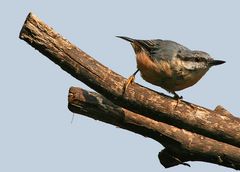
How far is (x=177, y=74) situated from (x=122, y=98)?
4.38ft

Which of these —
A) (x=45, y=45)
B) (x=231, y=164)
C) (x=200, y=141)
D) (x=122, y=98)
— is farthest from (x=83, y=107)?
(x=231, y=164)

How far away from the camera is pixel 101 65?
6035 millimetres

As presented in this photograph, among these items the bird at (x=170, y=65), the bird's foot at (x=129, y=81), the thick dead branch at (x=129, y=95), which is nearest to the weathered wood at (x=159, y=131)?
the thick dead branch at (x=129, y=95)

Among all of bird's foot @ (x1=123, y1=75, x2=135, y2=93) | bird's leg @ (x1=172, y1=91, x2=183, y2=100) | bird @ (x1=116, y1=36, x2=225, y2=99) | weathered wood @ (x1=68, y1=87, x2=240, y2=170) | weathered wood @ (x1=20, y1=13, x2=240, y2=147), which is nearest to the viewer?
weathered wood @ (x1=20, y1=13, x2=240, y2=147)

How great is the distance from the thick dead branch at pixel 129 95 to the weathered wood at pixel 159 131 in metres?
0.09

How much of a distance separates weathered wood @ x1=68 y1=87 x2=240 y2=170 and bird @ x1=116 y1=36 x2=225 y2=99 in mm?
820

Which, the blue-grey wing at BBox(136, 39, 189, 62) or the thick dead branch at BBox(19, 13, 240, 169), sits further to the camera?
the blue-grey wing at BBox(136, 39, 189, 62)

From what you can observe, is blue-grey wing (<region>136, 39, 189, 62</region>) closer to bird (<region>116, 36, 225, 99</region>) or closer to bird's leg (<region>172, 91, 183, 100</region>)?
bird (<region>116, 36, 225, 99</region>)

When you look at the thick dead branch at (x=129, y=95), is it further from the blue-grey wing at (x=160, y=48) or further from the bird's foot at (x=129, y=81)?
the blue-grey wing at (x=160, y=48)

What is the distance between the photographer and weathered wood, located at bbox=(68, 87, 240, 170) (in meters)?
6.29

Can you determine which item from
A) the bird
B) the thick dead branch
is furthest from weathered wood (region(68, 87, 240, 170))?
the bird

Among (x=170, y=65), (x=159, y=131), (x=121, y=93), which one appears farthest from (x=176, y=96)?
(x=121, y=93)

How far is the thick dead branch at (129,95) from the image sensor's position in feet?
18.3

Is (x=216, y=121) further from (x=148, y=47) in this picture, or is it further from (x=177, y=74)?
(x=148, y=47)
